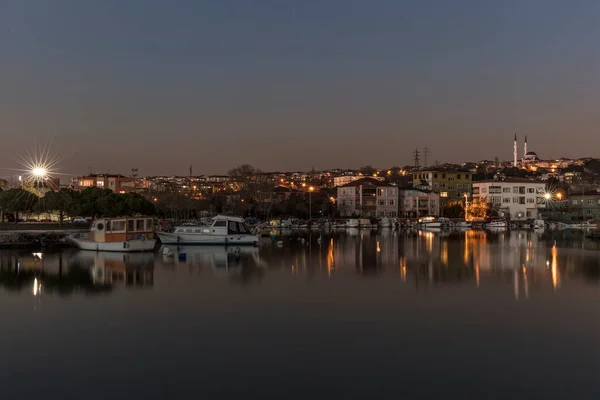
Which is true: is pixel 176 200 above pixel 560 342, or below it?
above

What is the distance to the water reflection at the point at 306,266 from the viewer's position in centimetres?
2319

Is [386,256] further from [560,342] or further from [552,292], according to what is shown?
[560,342]

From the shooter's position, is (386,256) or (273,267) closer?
(273,267)

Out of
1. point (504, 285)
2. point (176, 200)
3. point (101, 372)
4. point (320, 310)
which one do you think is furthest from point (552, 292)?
point (176, 200)

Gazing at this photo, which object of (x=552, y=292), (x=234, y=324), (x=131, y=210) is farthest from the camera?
(x=131, y=210)

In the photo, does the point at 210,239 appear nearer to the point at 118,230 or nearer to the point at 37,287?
the point at 118,230

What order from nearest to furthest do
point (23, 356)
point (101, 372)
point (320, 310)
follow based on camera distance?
1. point (101, 372)
2. point (23, 356)
3. point (320, 310)

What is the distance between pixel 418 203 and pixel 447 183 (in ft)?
39.4

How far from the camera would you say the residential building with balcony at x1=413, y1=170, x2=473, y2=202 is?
308 feet

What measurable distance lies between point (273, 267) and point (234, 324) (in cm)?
1303

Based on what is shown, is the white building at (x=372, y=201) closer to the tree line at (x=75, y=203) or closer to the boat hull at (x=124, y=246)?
the tree line at (x=75, y=203)

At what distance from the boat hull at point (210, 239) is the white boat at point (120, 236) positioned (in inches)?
159

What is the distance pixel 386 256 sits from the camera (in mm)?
33875

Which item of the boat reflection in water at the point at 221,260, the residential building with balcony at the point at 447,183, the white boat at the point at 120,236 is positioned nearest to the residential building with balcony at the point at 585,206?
the residential building with balcony at the point at 447,183
